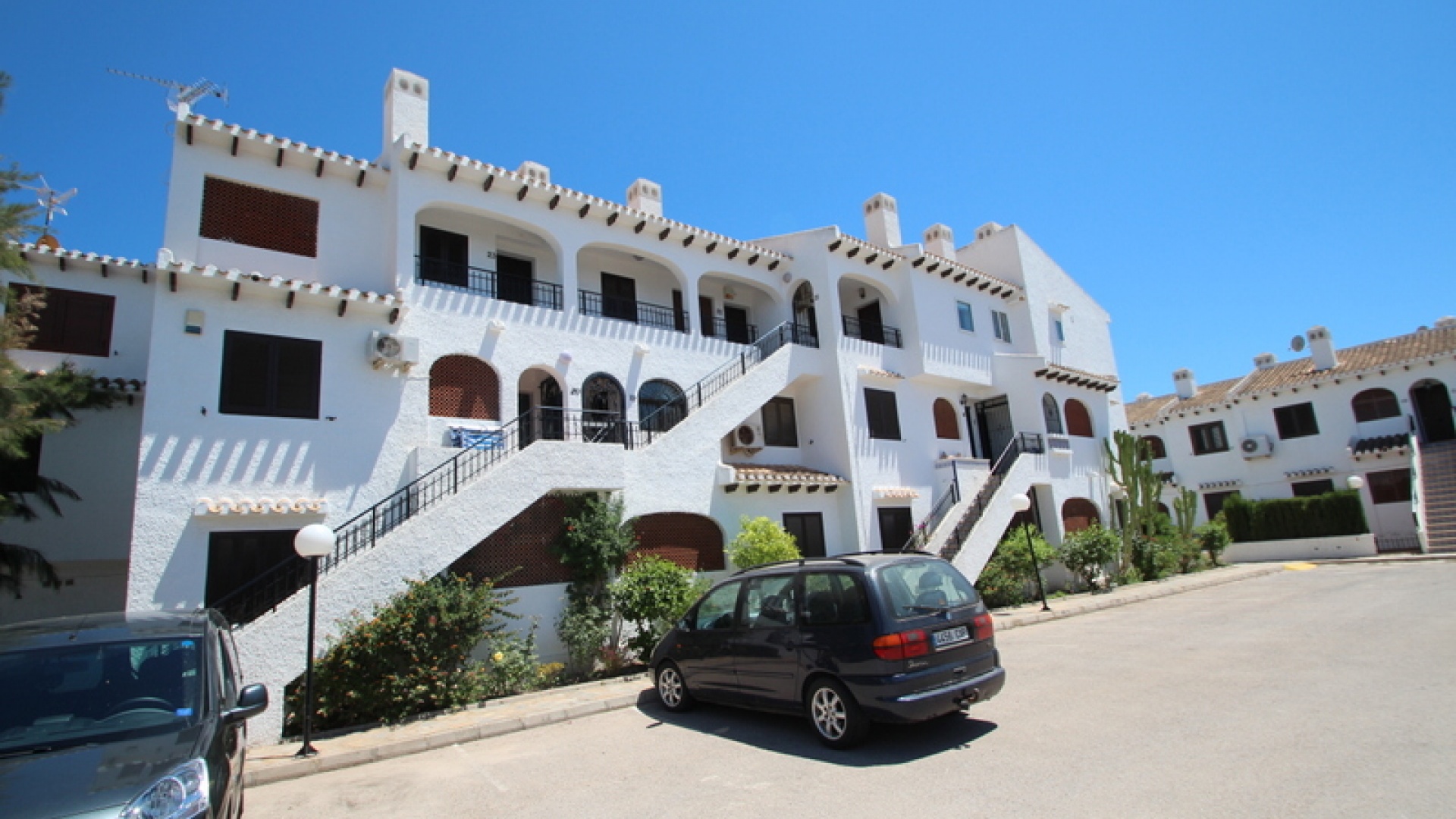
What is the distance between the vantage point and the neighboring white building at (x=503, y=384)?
1065 cm

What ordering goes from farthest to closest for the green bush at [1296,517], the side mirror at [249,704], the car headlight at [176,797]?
the green bush at [1296,517] → the side mirror at [249,704] → the car headlight at [176,797]

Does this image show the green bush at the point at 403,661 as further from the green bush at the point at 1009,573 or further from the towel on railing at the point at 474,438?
the green bush at the point at 1009,573

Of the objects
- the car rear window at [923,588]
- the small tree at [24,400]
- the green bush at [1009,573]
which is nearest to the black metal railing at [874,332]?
the green bush at [1009,573]

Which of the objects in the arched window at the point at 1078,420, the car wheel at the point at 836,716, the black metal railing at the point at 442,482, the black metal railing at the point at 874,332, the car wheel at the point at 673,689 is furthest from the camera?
the arched window at the point at 1078,420

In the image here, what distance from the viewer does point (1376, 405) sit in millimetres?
27828

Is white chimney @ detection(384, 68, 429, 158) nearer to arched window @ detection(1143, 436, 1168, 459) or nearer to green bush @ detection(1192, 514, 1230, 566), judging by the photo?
green bush @ detection(1192, 514, 1230, 566)

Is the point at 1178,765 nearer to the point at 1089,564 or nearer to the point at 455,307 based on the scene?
the point at 455,307

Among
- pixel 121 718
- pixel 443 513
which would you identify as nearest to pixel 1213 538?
pixel 443 513

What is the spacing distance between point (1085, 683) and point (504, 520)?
8456mm

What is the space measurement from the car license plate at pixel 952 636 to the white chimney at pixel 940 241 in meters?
19.7

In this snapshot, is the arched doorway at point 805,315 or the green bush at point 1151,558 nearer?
the arched doorway at point 805,315

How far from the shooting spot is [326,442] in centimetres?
1156

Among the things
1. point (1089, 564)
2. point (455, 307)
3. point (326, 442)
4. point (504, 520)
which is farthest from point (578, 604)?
point (1089, 564)

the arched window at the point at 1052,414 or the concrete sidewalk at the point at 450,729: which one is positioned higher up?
the arched window at the point at 1052,414
